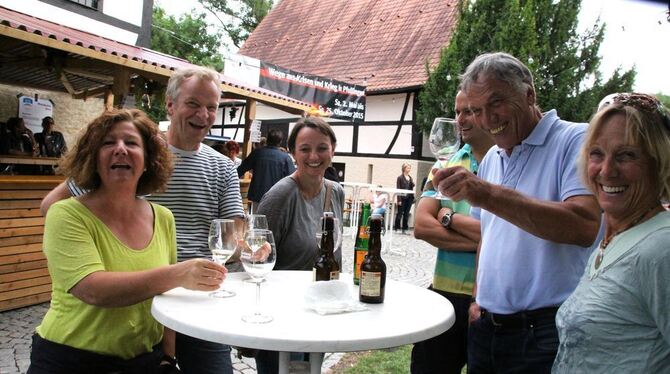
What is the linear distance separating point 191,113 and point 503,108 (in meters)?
1.52

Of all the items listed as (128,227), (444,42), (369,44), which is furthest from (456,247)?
(369,44)

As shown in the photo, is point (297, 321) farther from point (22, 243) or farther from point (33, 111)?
point (33, 111)

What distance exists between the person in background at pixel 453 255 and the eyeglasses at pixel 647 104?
3.21 feet

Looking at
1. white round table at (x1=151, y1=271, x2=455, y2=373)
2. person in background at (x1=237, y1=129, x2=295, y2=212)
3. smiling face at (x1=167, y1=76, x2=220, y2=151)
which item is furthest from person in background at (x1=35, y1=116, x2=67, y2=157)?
white round table at (x1=151, y1=271, x2=455, y2=373)

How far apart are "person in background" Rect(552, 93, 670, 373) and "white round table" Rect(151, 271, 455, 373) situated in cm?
47

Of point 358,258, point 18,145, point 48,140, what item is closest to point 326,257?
point 358,258

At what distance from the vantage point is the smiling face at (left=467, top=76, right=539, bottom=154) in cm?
184

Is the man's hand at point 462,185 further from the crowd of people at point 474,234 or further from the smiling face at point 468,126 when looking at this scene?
the smiling face at point 468,126

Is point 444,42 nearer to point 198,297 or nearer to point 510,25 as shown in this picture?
point 510,25

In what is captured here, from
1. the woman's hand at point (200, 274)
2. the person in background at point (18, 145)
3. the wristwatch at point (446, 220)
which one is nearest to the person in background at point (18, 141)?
the person in background at point (18, 145)

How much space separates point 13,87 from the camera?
10.3 m

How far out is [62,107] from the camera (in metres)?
11.1

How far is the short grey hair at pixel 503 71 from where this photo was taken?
72.4 inches

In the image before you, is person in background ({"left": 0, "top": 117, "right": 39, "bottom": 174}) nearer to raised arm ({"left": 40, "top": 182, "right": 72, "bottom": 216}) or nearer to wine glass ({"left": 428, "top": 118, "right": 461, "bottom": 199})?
raised arm ({"left": 40, "top": 182, "right": 72, "bottom": 216})
